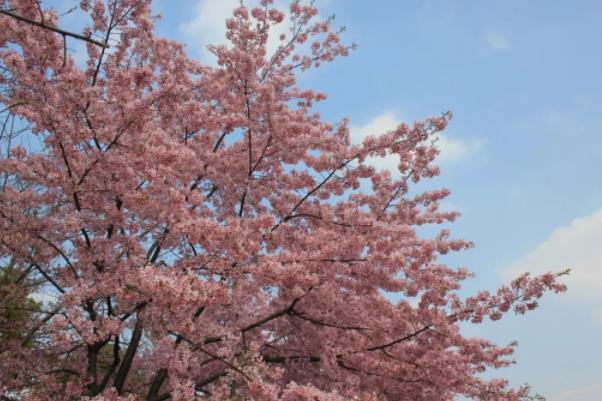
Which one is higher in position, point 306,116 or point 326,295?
point 306,116

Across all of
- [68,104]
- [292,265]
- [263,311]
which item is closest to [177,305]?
[292,265]

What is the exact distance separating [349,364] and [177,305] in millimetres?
3851

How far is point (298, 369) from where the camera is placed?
9297 mm

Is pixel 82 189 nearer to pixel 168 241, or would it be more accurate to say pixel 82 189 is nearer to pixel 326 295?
pixel 168 241

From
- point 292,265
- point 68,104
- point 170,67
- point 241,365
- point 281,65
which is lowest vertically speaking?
point 241,365

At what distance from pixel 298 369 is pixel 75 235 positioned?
4237mm

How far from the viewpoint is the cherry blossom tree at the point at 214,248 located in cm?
705

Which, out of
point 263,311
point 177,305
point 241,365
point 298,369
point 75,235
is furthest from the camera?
point 263,311

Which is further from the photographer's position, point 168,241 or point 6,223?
point 168,241

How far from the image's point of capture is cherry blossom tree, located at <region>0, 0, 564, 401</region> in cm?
705

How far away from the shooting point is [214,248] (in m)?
7.11

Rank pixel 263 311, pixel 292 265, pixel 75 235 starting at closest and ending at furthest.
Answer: pixel 292 265 < pixel 75 235 < pixel 263 311

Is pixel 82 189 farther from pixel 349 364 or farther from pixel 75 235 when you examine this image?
pixel 349 364

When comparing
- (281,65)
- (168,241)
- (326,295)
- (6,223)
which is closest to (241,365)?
(326,295)
